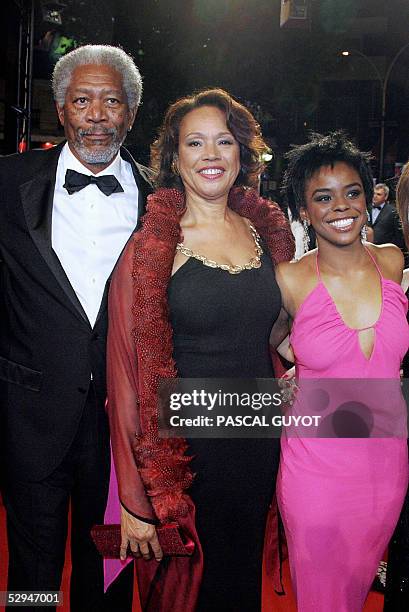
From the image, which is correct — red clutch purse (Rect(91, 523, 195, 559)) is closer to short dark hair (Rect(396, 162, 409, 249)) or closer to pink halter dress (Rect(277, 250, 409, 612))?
pink halter dress (Rect(277, 250, 409, 612))

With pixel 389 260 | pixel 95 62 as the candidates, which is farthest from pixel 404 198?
pixel 95 62

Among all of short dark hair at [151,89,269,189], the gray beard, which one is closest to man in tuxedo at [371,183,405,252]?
short dark hair at [151,89,269,189]

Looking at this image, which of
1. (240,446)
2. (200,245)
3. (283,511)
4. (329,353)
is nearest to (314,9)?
(200,245)

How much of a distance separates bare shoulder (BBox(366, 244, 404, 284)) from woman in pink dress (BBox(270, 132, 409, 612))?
3 cm

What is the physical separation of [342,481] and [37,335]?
2.51 feet

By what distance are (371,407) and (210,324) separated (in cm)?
42

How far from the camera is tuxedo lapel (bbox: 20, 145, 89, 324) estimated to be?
1.53 m

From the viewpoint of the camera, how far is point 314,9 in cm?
193

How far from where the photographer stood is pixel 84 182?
1598mm

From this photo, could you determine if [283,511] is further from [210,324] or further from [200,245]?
[200,245]

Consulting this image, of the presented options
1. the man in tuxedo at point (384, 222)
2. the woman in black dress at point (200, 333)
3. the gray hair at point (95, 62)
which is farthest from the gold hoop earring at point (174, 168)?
the man in tuxedo at point (384, 222)

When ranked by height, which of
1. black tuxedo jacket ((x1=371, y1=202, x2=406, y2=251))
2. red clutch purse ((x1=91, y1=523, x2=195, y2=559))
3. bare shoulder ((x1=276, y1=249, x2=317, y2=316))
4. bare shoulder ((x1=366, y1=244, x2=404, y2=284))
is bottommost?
red clutch purse ((x1=91, y1=523, x2=195, y2=559))

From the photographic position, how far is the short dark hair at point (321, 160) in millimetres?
1536

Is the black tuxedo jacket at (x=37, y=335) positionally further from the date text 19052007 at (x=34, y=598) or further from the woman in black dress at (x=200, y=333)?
the date text 19052007 at (x=34, y=598)
